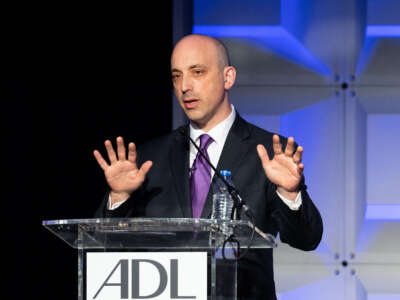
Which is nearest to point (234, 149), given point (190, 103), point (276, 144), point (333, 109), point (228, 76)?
point (190, 103)

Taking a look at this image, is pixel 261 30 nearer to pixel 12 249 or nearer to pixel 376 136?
pixel 376 136

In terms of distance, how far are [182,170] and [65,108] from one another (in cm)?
140

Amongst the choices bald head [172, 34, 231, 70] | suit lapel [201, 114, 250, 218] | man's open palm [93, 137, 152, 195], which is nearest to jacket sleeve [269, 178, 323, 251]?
suit lapel [201, 114, 250, 218]

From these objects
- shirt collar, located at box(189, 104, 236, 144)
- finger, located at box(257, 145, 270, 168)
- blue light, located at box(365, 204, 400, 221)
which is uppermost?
shirt collar, located at box(189, 104, 236, 144)

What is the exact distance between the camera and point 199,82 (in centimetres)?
297

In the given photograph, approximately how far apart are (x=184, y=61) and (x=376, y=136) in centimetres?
172

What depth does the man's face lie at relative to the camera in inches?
116

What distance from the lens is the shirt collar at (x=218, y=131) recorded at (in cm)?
296

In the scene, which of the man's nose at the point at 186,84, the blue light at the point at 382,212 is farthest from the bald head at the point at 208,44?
the blue light at the point at 382,212

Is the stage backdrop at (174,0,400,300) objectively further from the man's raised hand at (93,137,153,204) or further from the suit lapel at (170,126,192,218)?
the man's raised hand at (93,137,153,204)

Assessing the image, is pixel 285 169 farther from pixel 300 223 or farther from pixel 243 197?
pixel 243 197

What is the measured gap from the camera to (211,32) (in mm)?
4363

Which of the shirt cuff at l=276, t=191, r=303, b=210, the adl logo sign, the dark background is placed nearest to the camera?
the adl logo sign

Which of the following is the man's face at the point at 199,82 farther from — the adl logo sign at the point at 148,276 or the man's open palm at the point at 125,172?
the adl logo sign at the point at 148,276
